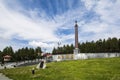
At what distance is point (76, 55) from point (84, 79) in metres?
48.6

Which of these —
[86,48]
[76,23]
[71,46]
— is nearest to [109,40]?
[86,48]

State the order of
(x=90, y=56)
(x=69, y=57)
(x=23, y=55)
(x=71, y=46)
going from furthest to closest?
(x=71, y=46), (x=23, y=55), (x=69, y=57), (x=90, y=56)

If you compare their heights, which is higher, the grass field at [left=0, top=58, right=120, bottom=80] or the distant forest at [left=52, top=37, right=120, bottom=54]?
the distant forest at [left=52, top=37, right=120, bottom=54]

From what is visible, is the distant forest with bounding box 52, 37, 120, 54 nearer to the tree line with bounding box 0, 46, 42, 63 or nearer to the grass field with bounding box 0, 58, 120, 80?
the tree line with bounding box 0, 46, 42, 63

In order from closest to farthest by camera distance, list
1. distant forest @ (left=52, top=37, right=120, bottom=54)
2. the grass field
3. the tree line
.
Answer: the grass field < distant forest @ (left=52, top=37, right=120, bottom=54) < the tree line

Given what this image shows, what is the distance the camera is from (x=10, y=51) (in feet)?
500

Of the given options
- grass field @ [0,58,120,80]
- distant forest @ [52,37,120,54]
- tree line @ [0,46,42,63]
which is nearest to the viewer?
grass field @ [0,58,120,80]

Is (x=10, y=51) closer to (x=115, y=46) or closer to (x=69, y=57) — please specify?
(x=115, y=46)

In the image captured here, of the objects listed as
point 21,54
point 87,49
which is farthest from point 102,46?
point 21,54

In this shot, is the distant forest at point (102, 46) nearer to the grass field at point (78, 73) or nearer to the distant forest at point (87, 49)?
the distant forest at point (87, 49)

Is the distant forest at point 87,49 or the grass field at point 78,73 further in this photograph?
the distant forest at point 87,49

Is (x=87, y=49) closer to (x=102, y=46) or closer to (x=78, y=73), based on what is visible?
(x=102, y=46)

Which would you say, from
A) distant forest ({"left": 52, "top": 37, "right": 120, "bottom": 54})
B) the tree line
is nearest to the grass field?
distant forest ({"left": 52, "top": 37, "right": 120, "bottom": 54})

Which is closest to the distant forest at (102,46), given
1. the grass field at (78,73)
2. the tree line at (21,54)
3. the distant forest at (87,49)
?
the distant forest at (87,49)
